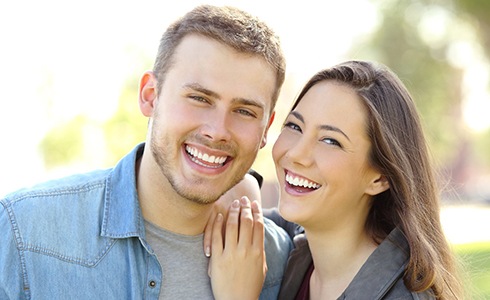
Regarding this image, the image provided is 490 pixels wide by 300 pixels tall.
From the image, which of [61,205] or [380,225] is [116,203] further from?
[380,225]

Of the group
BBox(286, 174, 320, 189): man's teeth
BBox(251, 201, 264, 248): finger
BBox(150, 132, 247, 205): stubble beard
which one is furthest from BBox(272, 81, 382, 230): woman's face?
BBox(150, 132, 247, 205): stubble beard

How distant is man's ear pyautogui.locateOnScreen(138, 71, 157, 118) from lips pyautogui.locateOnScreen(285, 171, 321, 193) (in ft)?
2.37

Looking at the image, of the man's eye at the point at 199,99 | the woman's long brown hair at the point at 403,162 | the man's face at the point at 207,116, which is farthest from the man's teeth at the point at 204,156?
the woman's long brown hair at the point at 403,162

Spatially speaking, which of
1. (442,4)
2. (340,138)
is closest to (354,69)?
(340,138)

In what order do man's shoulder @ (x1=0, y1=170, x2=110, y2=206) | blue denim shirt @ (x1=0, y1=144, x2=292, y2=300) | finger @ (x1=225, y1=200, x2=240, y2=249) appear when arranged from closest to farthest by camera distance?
blue denim shirt @ (x1=0, y1=144, x2=292, y2=300) → man's shoulder @ (x1=0, y1=170, x2=110, y2=206) → finger @ (x1=225, y1=200, x2=240, y2=249)

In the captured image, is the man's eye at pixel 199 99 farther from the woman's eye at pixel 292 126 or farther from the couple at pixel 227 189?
the woman's eye at pixel 292 126

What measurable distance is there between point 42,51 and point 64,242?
81.2 feet

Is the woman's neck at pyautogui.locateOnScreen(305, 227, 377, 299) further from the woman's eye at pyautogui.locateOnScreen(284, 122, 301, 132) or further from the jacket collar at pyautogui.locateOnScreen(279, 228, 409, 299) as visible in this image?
the woman's eye at pyautogui.locateOnScreen(284, 122, 301, 132)

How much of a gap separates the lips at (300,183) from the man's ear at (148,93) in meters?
0.72

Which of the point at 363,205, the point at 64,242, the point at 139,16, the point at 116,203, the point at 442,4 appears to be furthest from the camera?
the point at 139,16

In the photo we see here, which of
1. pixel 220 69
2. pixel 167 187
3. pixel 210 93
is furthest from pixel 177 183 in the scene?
pixel 220 69

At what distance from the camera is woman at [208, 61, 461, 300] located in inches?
126

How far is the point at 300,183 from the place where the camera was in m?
3.30

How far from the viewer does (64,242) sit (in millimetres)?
3000
